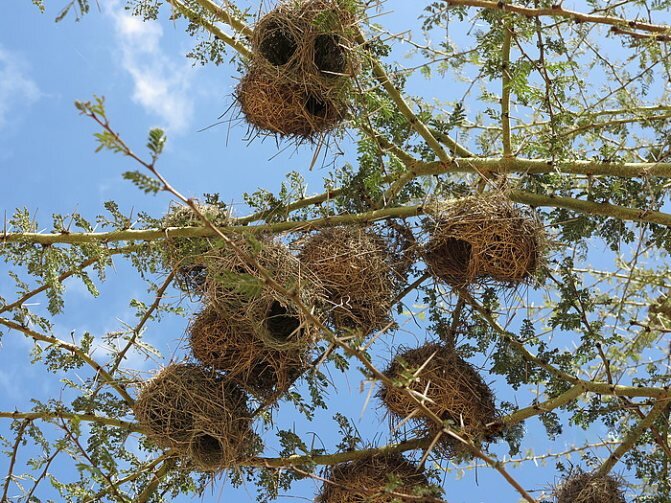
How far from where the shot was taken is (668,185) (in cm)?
423

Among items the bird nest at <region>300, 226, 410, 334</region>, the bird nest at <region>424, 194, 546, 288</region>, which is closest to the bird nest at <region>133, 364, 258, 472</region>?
the bird nest at <region>300, 226, 410, 334</region>

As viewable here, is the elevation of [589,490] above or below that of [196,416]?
below

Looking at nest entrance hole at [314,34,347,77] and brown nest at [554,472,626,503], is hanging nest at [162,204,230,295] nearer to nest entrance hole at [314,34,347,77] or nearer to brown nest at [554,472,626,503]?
nest entrance hole at [314,34,347,77]

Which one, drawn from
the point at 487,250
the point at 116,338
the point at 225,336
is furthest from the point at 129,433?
the point at 487,250

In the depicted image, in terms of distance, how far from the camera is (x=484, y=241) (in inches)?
141

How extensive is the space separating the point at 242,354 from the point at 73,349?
0.88 metres

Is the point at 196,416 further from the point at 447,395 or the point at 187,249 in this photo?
the point at 447,395

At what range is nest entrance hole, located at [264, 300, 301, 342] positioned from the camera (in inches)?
142

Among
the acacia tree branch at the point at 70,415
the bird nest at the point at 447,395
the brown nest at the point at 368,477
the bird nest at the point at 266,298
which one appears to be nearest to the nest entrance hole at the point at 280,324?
the bird nest at the point at 266,298

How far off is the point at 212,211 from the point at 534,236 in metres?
1.39

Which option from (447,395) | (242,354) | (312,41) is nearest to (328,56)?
(312,41)

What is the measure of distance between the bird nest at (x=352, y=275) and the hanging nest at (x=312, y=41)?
613mm

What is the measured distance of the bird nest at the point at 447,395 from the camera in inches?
144

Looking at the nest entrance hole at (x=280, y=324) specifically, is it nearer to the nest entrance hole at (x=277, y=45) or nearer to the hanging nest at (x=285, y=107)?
the hanging nest at (x=285, y=107)
